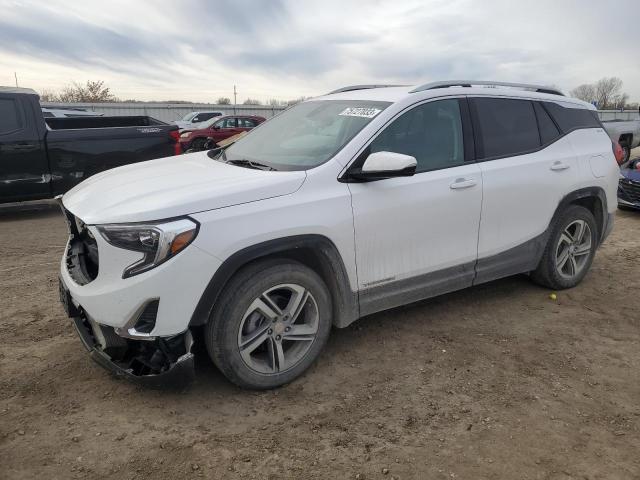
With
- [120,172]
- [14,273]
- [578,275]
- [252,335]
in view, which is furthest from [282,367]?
[14,273]

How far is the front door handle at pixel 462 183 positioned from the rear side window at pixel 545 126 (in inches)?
41.5

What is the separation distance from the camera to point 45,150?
784 cm

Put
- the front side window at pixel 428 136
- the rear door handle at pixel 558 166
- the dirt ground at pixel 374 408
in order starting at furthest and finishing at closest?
1. the rear door handle at pixel 558 166
2. the front side window at pixel 428 136
3. the dirt ground at pixel 374 408

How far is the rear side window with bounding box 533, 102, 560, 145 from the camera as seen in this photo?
432 centimetres

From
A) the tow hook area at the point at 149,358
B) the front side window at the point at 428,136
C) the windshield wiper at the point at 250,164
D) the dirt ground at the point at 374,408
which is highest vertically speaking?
the front side window at the point at 428,136

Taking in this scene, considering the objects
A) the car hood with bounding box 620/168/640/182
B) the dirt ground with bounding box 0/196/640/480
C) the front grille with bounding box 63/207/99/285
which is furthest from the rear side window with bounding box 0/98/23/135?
the car hood with bounding box 620/168/640/182

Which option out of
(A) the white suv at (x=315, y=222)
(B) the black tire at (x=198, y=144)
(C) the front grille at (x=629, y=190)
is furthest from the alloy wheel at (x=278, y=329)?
(B) the black tire at (x=198, y=144)

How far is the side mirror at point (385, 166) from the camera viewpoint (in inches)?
120

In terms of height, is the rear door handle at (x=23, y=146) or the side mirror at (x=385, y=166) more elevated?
the side mirror at (x=385, y=166)

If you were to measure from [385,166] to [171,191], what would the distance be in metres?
1.26

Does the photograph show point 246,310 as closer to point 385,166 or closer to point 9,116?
point 385,166

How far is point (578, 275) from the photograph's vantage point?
479cm

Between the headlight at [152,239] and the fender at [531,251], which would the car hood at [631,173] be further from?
the headlight at [152,239]

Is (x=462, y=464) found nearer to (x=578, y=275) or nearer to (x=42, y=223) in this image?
(x=578, y=275)
